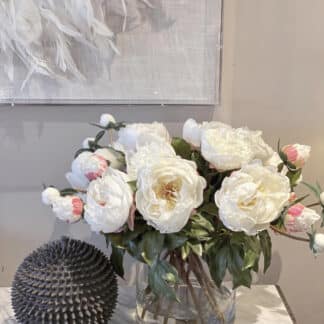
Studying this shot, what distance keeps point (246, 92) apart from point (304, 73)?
14cm

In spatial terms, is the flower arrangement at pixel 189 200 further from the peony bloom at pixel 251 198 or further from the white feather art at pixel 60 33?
the white feather art at pixel 60 33

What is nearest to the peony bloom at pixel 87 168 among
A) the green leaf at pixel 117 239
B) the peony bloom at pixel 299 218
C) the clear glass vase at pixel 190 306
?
the green leaf at pixel 117 239

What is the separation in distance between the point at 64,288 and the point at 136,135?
0.31 m

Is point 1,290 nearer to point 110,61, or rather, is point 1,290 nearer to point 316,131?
point 110,61

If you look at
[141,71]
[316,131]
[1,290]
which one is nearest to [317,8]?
[316,131]

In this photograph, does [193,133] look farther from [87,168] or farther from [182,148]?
[87,168]

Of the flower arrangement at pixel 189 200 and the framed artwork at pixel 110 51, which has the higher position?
the framed artwork at pixel 110 51

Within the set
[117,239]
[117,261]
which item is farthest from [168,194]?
[117,261]

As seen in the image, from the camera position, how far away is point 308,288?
1.34 metres

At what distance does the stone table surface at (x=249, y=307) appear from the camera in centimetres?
110

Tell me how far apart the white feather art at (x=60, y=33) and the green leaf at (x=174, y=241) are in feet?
1.51

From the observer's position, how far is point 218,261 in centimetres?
89

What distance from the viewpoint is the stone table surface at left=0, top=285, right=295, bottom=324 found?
1.10 m

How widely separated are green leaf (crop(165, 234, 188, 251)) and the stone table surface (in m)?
0.31
